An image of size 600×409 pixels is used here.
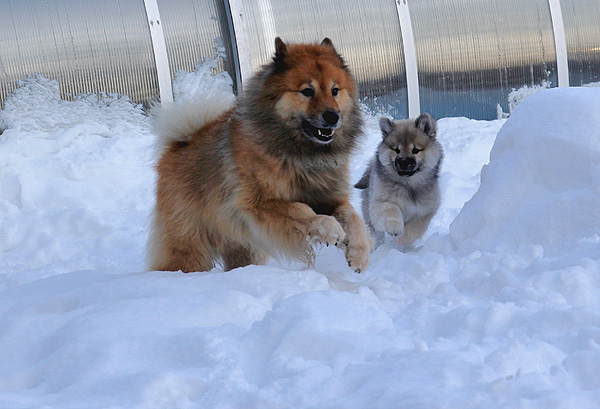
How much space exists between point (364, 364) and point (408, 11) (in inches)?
258

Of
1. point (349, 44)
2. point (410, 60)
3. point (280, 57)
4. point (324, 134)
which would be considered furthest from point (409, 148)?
point (410, 60)

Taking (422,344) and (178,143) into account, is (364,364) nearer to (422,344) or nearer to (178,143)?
(422,344)

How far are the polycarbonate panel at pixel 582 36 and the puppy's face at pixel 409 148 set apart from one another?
469 cm

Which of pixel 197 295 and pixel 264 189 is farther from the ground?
pixel 264 189

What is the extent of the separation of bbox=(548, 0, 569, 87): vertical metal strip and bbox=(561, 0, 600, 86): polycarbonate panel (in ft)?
0.24

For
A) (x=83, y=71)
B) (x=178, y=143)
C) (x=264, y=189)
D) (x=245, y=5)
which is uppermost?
(x=245, y=5)

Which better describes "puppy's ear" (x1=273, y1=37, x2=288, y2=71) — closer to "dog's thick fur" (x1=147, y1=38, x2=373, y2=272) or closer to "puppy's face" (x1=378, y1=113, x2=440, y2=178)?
"dog's thick fur" (x1=147, y1=38, x2=373, y2=272)

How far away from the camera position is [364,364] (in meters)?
1.73

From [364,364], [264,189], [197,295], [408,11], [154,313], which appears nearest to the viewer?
[364,364]

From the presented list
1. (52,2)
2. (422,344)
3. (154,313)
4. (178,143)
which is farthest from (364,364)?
(52,2)

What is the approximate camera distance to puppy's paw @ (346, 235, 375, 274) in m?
2.95

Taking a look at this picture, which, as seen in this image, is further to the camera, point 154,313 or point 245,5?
point 245,5

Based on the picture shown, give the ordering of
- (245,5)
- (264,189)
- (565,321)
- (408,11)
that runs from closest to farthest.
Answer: (565,321)
(264,189)
(245,5)
(408,11)

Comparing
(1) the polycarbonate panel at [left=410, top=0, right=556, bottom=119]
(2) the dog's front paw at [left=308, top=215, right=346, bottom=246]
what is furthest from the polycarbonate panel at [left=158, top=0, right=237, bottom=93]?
(2) the dog's front paw at [left=308, top=215, right=346, bottom=246]
